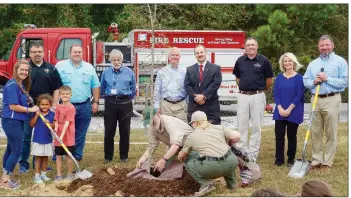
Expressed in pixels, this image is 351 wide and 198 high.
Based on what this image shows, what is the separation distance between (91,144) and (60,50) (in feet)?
18.9

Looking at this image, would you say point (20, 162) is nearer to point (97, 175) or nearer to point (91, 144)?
point (97, 175)

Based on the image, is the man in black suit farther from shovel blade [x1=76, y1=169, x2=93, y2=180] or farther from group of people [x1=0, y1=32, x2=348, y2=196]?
shovel blade [x1=76, y1=169, x2=93, y2=180]

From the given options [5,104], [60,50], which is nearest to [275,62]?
[60,50]

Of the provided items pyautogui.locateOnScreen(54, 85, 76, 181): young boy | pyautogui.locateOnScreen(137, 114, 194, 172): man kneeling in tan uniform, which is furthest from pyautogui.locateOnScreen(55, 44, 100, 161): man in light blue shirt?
pyautogui.locateOnScreen(137, 114, 194, 172): man kneeling in tan uniform

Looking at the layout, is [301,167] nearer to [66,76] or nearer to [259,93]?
[259,93]

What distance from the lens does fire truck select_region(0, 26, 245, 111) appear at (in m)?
15.5

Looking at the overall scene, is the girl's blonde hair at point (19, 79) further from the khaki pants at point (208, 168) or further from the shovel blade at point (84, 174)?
the khaki pants at point (208, 168)

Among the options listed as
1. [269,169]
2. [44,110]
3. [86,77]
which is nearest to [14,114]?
[44,110]

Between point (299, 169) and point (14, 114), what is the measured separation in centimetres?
328

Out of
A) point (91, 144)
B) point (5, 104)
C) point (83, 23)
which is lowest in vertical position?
point (91, 144)

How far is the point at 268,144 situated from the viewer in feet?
32.7

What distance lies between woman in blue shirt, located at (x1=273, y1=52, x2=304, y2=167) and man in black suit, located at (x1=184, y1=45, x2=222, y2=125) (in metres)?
0.81

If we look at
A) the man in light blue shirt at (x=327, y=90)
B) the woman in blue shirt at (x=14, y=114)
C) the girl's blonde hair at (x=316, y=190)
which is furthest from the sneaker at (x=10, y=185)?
the girl's blonde hair at (x=316, y=190)

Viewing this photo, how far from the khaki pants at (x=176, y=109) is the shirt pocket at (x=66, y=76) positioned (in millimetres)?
1205
